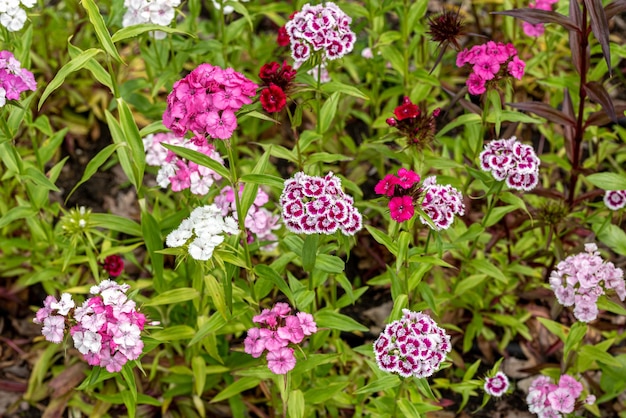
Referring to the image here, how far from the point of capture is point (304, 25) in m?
3.64

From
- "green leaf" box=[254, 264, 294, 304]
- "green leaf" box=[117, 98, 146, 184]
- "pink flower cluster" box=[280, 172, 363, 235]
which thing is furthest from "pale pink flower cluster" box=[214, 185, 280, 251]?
"pink flower cluster" box=[280, 172, 363, 235]

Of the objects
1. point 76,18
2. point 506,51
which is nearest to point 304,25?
point 506,51

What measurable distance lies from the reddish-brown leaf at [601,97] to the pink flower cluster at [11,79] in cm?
277

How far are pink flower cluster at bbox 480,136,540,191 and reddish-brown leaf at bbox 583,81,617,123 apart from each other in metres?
0.48

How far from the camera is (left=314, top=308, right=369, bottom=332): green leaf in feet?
11.8

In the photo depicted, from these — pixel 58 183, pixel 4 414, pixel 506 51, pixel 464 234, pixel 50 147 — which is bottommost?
pixel 4 414

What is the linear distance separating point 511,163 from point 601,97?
2.38ft

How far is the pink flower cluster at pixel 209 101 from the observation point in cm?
298

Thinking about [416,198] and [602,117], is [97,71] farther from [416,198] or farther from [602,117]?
[602,117]

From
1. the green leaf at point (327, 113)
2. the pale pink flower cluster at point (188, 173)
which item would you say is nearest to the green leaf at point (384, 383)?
the pale pink flower cluster at point (188, 173)

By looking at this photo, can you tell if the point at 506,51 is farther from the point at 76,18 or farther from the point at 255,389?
the point at 76,18

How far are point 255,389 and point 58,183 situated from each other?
7.40ft

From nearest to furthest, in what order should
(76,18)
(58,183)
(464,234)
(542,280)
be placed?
(464,234) < (542,280) < (58,183) < (76,18)

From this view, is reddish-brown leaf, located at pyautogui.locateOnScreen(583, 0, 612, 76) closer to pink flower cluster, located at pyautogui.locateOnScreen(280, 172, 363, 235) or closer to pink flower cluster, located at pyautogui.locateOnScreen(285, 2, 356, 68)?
pink flower cluster, located at pyautogui.locateOnScreen(285, 2, 356, 68)
